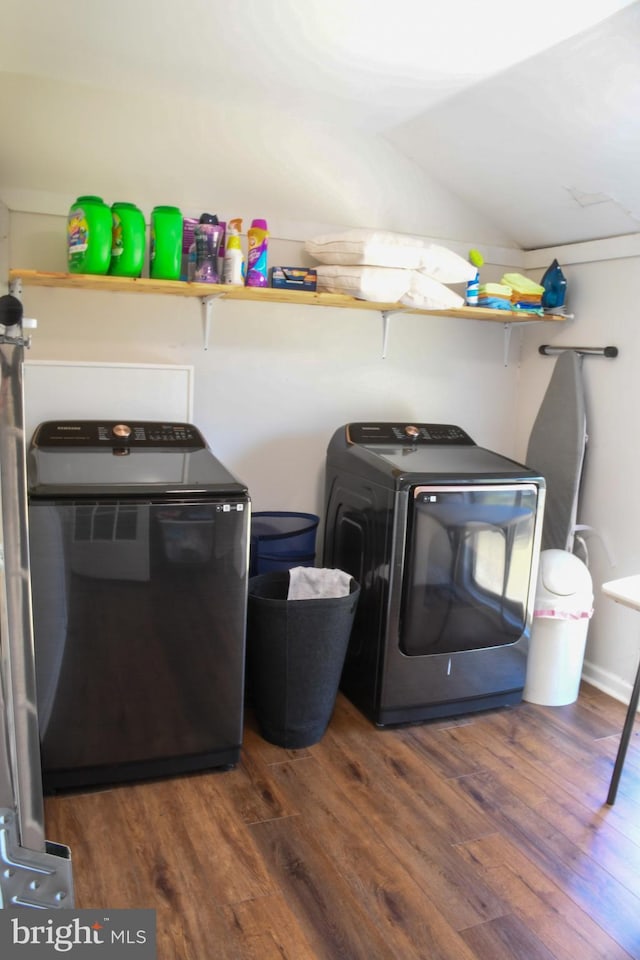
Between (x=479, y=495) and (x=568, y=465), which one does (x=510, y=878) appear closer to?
(x=479, y=495)

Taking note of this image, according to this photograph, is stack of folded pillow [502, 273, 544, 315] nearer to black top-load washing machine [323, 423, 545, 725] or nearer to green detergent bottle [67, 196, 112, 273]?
black top-load washing machine [323, 423, 545, 725]

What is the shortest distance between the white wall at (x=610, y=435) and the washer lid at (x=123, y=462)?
5.16 ft

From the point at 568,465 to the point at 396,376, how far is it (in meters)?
0.80

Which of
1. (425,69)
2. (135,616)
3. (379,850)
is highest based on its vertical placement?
(425,69)

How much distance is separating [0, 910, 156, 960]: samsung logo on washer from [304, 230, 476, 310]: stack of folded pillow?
199 cm

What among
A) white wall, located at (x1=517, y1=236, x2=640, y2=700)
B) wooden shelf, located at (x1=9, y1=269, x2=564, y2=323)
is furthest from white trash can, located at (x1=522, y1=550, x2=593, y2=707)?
wooden shelf, located at (x1=9, y1=269, x2=564, y2=323)

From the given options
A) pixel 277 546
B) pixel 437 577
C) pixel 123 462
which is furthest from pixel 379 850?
pixel 123 462

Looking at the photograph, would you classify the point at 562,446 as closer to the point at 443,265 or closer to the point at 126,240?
the point at 443,265

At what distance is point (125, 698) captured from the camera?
6.98ft

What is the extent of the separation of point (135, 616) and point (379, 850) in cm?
90

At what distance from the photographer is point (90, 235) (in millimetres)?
2318

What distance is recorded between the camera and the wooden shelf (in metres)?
2.37

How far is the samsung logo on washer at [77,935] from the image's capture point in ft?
3.50

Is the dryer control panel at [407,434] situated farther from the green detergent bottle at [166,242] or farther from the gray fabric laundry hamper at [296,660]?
the green detergent bottle at [166,242]
